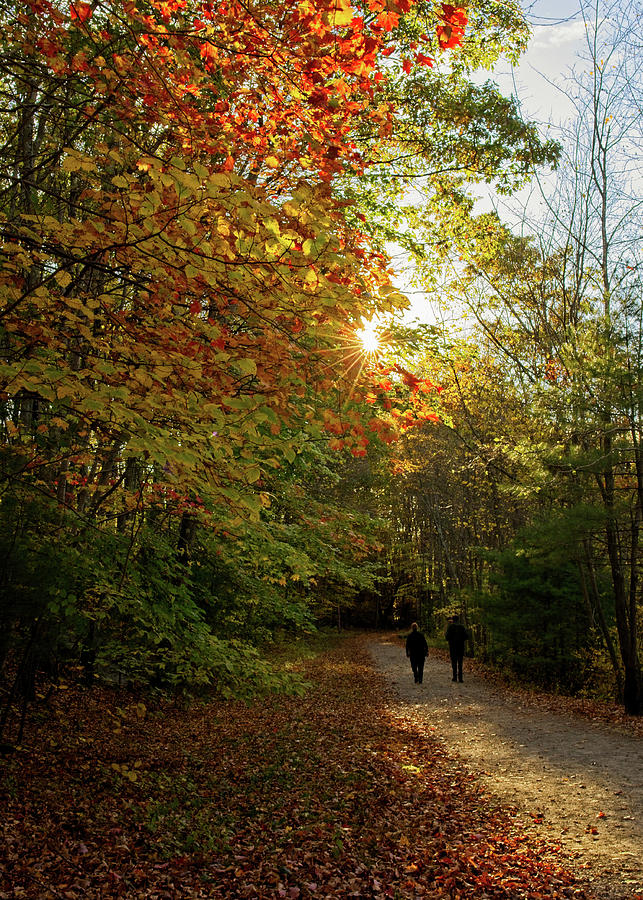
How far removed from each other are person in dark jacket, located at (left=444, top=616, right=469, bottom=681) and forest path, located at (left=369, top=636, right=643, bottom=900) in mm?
1323

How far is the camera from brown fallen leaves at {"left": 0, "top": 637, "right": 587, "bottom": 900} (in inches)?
169

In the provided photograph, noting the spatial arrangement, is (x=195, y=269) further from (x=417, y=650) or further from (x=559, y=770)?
(x=417, y=650)

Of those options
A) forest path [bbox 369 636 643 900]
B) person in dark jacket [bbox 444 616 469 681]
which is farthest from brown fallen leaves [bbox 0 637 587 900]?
person in dark jacket [bbox 444 616 469 681]

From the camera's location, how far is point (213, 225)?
3363 mm

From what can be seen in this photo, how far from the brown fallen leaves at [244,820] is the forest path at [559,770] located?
307 millimetres

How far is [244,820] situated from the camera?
574 cm

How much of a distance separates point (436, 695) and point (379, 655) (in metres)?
11.5

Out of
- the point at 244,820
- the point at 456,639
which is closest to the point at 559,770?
the point at 244,820

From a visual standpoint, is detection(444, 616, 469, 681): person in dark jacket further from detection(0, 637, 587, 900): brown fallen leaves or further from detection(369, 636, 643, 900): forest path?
detection(0, 637, 587, 900): brown fallen leaves

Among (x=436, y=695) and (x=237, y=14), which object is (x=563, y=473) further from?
(x=237, y=14)

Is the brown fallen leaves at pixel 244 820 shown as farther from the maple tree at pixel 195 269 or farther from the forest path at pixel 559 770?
the maple tree at pixel 195 269

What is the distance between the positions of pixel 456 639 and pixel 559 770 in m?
7.44

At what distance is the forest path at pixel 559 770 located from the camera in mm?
4684

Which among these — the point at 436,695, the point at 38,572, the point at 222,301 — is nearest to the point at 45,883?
the point at 38,572
